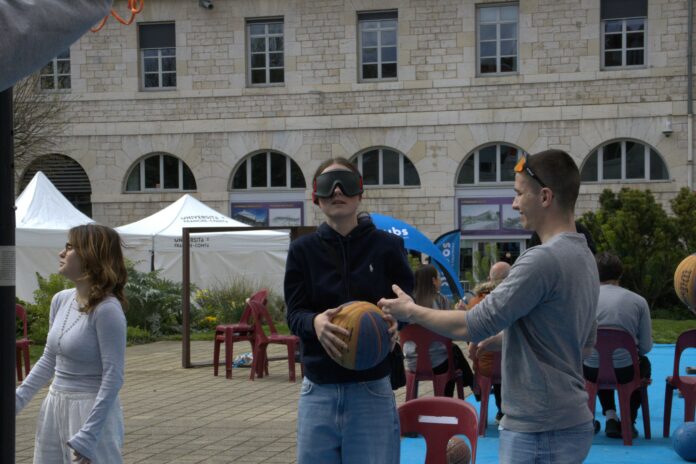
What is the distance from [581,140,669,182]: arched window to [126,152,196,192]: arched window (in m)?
12.8

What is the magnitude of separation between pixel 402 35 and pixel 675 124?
28.5 ft

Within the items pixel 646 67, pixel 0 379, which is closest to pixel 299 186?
pixel 646 67

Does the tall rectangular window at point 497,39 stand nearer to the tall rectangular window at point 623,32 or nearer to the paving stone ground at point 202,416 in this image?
the tall rectangular window at point 623,32

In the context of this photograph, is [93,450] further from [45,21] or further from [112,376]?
[45,21]

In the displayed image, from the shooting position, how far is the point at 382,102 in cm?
3178

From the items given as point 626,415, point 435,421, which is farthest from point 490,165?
point 435,421

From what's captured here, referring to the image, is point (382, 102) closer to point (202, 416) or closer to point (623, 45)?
point (623, 45)

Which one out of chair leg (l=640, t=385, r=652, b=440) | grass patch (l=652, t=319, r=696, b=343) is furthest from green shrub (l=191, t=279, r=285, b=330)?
chair leg (l=640, t=385, r=652, b=440)

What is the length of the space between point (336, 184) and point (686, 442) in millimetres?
4859

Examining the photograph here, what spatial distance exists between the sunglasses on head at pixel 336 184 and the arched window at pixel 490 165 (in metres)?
27.1

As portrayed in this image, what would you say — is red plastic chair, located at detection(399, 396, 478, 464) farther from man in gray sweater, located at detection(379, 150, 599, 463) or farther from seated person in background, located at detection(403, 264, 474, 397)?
seated person in background, located at detection(403, 264, 474, 397)

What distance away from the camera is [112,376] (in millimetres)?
4402

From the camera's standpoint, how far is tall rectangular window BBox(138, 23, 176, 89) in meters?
33.2

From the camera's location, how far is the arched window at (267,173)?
107 ft
